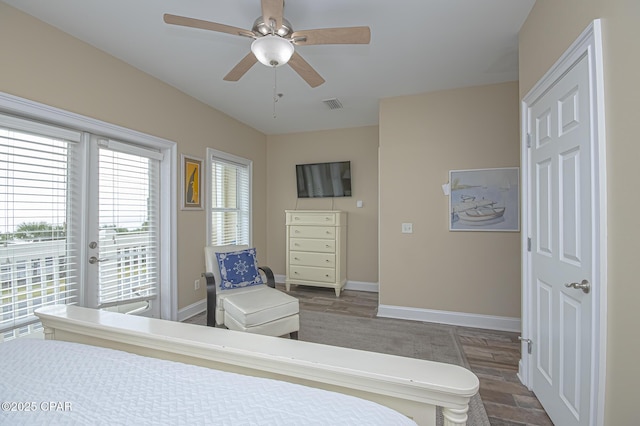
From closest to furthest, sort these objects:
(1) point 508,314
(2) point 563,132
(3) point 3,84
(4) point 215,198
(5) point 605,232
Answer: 1. (5) point 605,232
2. (2) point 563,132
3. (3) point 3,84
4. (1) point 508,314
5. (4) point 215,198

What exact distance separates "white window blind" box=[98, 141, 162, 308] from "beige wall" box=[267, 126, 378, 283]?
2.27 m

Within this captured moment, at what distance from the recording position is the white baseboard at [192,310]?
3.21m

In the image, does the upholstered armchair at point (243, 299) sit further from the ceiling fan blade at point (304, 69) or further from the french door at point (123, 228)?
the ceiling fan blade at point (304, 69)

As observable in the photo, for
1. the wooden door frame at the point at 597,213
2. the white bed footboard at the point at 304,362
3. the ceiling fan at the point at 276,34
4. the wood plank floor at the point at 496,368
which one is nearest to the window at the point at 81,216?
the white bed footboard at the point at 304,362

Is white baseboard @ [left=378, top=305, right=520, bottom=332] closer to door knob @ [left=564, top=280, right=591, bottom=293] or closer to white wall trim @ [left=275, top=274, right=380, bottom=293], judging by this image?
white wall trim @ [left=275, top=274, right=380, bottom=293]

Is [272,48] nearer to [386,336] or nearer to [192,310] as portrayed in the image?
[386,336]

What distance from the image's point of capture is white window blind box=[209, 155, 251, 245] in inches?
153

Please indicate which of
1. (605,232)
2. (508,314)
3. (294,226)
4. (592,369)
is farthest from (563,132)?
(294,226)

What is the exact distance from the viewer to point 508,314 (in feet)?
9.83

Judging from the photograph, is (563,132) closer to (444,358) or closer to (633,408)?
(633,408)

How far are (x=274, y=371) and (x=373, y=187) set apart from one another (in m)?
3.90

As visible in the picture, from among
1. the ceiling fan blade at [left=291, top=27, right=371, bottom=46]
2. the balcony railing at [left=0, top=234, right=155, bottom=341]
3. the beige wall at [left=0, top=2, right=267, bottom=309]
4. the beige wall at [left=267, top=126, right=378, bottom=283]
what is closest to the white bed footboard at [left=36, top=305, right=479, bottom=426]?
the balcony railing at [left=0, top=234, right=155, bottom=341]

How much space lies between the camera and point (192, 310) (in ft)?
Result: 11.1

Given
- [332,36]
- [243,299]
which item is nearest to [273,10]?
[332,36]
